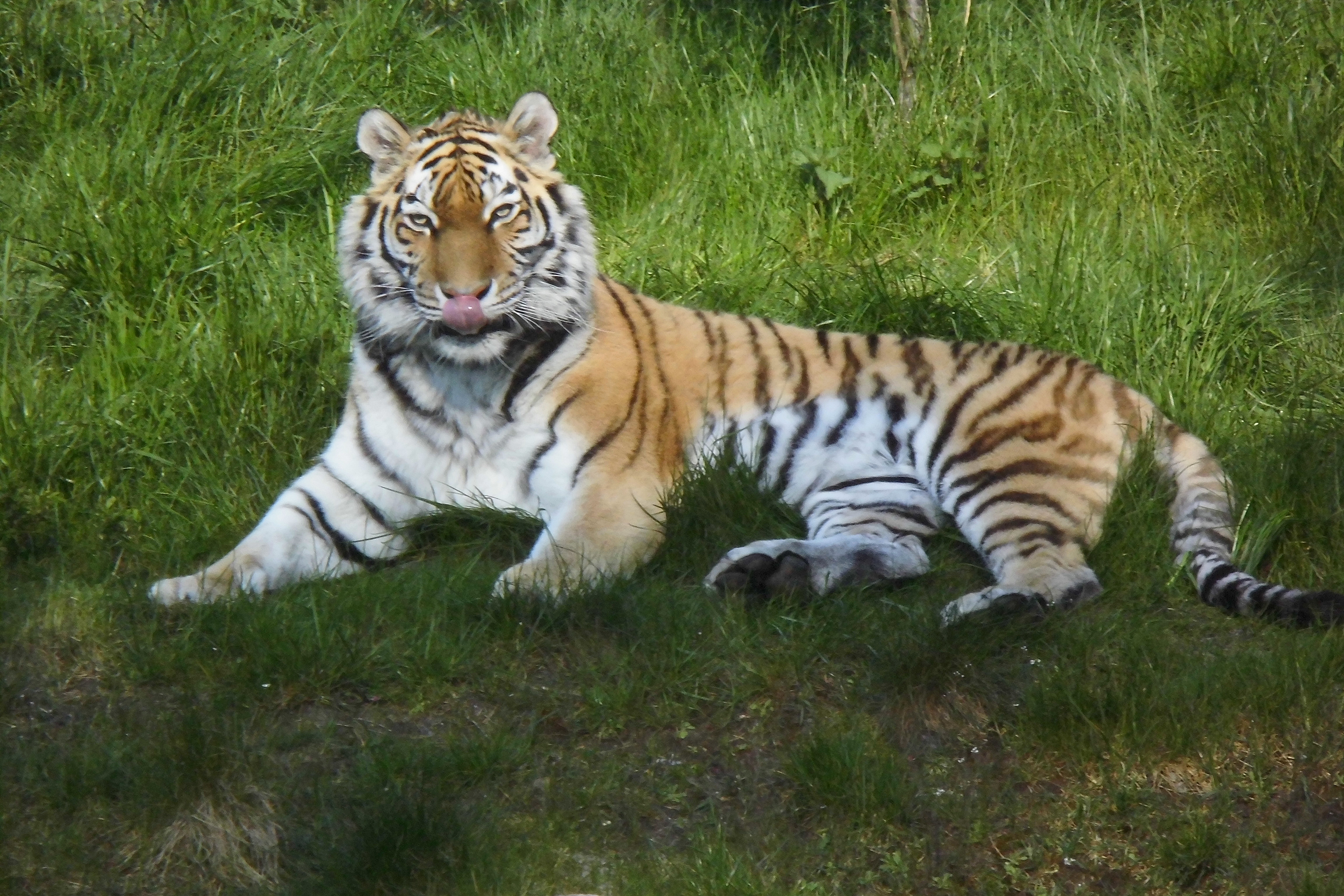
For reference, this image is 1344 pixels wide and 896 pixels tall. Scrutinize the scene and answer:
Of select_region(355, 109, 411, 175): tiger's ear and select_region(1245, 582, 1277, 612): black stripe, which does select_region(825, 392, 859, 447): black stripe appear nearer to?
select_region(1245, 582, 1277, 612): black stripe

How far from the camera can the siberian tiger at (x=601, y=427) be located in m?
3.83

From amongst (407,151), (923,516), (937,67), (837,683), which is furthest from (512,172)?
(937,67)

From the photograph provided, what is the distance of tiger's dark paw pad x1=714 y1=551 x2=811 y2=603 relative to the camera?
3.66 meters

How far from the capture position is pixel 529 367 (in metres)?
4.14

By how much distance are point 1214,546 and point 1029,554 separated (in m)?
0.47

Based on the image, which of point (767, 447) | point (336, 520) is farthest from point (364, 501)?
point (767, 447)

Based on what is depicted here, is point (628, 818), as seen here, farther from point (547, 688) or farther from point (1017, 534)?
point (1017, 534)

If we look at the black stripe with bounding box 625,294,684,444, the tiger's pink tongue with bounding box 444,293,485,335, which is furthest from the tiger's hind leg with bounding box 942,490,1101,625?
the tiger's pink tongue with bounding box 444,293,485,335

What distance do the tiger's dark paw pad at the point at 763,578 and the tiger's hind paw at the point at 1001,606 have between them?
375 millimetres

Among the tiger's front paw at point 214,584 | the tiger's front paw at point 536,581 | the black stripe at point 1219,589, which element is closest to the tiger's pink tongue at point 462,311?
the tiger's front paw at point 536,581

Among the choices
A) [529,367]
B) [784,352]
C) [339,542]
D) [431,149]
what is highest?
[431,149]

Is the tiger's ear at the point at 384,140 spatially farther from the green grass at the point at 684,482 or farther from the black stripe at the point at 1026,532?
the black stripe at the point at 1026,532

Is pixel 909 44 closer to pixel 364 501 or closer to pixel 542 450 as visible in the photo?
pixel 542 450

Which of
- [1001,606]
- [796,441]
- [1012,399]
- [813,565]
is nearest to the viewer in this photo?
[1001,606]
